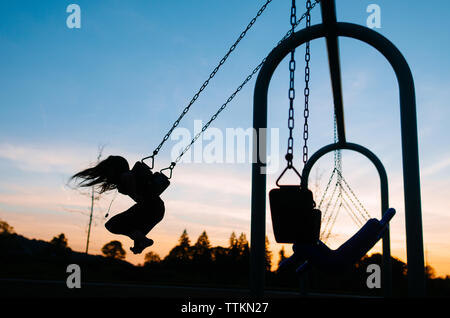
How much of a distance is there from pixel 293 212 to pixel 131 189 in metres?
1.96

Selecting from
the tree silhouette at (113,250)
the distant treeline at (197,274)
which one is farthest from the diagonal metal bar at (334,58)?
the tree silhouette at (113,250)

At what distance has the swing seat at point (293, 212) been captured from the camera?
3.31m

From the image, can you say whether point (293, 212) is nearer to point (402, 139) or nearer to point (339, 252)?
point (339, 252)

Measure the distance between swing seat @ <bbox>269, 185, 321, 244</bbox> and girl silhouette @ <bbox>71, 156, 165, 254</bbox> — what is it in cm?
175

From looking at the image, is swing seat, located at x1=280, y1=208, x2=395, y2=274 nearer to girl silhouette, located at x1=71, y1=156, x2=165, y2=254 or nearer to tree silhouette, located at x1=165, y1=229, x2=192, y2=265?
girl silhouette, located at x1=71, y1=156, x2=165, y2=254

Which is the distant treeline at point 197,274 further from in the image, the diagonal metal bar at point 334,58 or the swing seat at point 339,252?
the swing seat at point 339,252

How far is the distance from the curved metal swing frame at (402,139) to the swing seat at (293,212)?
49cm

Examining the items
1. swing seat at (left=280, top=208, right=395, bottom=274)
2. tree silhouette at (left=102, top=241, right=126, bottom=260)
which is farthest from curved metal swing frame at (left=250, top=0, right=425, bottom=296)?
tree silhouette at (left=102, top=241, right=126, bottom=260)

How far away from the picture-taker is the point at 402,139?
4395mm

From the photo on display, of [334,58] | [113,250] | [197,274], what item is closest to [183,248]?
[113,250]

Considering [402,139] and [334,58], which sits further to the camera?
[334,58]
